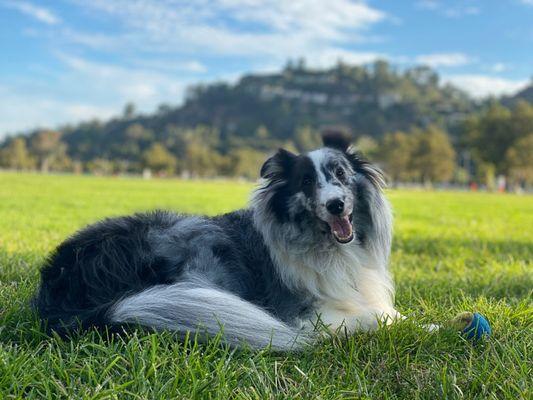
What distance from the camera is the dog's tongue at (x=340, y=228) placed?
3.77 m

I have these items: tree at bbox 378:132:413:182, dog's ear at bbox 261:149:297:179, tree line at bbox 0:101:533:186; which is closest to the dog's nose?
dog's ear at bbox 261:149:297:179

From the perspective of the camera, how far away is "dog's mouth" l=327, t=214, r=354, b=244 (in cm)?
376

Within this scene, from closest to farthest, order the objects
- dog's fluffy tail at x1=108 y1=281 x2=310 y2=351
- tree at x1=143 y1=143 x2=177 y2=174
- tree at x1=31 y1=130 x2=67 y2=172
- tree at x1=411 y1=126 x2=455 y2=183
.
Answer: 1. dog's fluffy tail at x1=108 y1=281 x2=310 y2=351
2. tree at x1=411 y1=126 x2=455 y2=183
3. tree at x1=143 y1=143 x2=177 y2=174
4. tree at x1=31 y1=130 x2=67 y2=172

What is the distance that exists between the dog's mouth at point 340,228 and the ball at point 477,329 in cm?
101

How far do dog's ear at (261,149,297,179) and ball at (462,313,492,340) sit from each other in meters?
Answer: 1.80

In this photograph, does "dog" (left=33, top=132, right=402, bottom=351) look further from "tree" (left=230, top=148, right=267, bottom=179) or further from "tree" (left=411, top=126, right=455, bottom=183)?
"tree" (left=230, top=148, right=267, bottom=179)

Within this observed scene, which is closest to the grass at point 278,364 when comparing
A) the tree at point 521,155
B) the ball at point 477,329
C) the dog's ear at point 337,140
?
the ball at point 477,329

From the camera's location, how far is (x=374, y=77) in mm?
181875

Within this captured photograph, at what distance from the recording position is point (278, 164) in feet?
13.6

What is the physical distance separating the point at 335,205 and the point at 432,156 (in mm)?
67525

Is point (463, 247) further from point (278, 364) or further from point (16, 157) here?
point (16, 157)

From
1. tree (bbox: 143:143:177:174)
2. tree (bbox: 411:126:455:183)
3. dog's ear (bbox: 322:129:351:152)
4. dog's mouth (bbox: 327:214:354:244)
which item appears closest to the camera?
dog's mouth (bbox: 327:214:354:244)

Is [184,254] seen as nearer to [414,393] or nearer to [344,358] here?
[344,358]

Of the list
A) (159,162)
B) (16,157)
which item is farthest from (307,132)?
(16,157)
